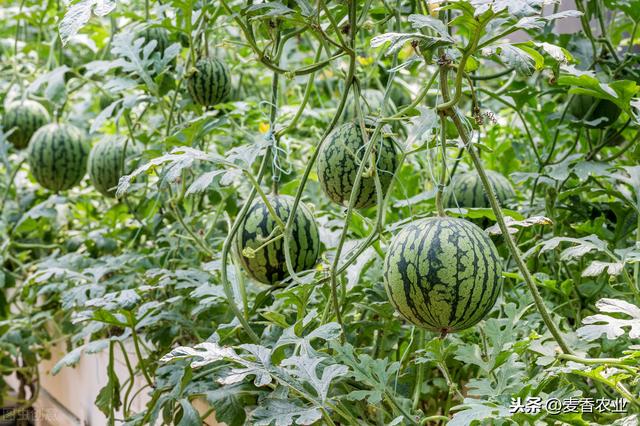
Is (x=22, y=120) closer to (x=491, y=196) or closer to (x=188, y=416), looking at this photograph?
(x=188, y=416)

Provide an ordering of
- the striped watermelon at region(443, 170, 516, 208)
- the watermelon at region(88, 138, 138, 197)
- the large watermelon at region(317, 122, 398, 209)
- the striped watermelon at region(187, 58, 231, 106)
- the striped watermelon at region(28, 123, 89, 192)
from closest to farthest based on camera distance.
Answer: the large watermelon at region(317, 122, 398, 209) < the striped watermelon at region(443, 170, 516, 208) < the striped watermelon at region(187, 58, 231, 106) < the watermelon at region(88, 138, 138, 197) < the striped watermelon at region(28, 123, 89, 192)

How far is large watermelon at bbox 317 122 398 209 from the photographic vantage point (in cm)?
146

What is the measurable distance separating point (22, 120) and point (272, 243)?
1826 millimetres

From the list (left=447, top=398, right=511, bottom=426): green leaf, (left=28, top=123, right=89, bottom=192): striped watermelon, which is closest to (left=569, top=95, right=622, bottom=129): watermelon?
(left=447, top=398, right=511, bottom=426): green leaf

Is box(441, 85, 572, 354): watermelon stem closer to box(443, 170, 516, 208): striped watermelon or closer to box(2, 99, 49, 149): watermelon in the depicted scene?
box(443, 170, 516, 208): striped watermelon

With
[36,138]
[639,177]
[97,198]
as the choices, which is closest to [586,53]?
[639,177]

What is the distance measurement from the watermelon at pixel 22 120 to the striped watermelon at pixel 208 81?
3.79ft

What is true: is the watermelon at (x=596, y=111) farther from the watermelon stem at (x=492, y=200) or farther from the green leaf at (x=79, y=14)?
the green leaf at (x=79, y=14)

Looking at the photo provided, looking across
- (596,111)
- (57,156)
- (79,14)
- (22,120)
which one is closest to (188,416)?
(79,14)

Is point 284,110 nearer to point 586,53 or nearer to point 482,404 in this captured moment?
point 586,53

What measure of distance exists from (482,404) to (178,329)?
922 millimetres

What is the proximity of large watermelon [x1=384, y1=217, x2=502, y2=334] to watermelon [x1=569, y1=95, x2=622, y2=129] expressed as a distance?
751mm

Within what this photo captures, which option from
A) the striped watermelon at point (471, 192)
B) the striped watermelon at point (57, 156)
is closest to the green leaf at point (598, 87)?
the striped watermelon at point (471, 192)

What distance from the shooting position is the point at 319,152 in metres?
1.52
